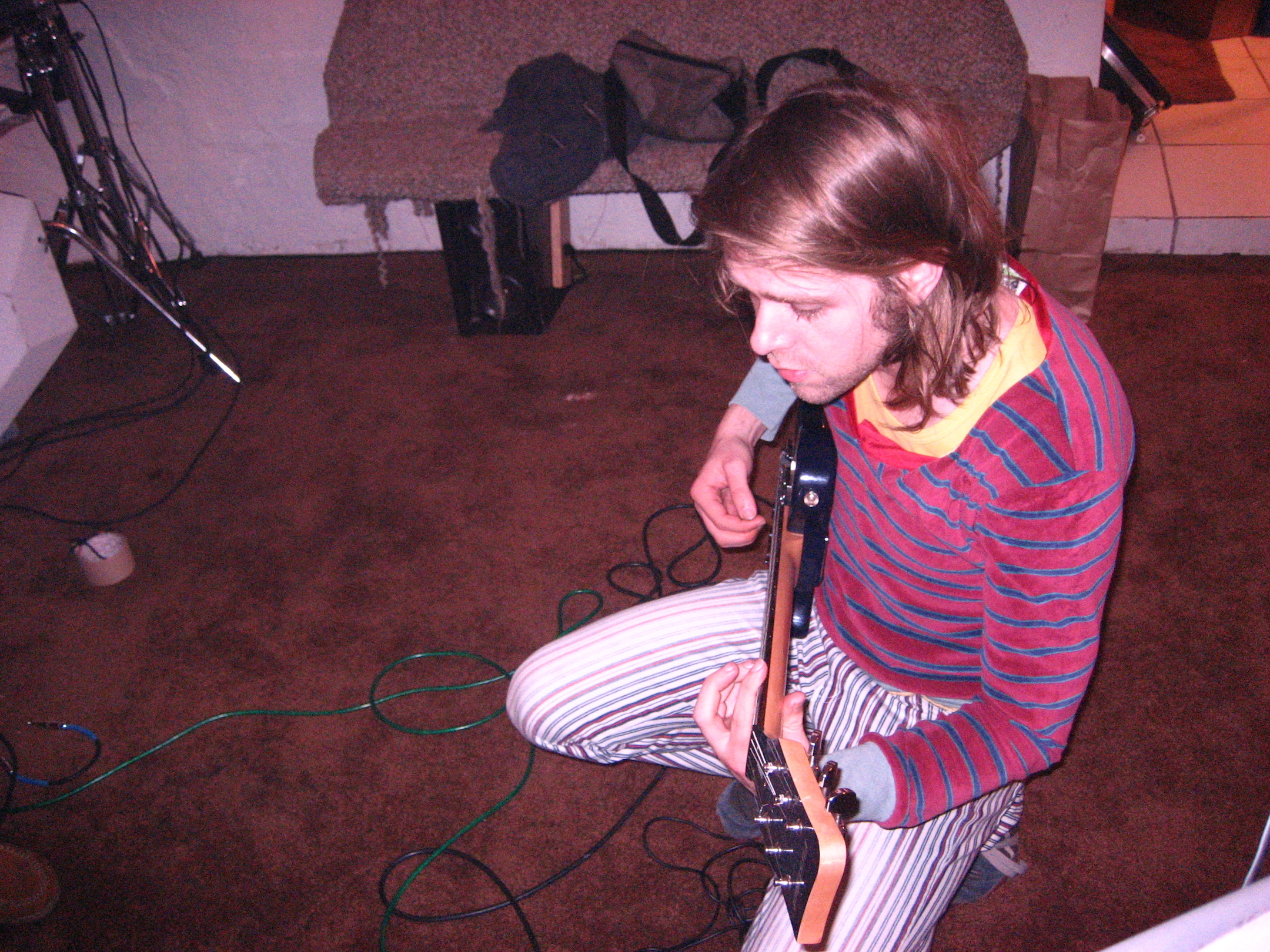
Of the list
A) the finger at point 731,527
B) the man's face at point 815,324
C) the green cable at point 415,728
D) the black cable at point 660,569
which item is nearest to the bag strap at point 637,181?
the black cable at point 660,569

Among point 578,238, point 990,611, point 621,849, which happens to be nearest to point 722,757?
point 990,611

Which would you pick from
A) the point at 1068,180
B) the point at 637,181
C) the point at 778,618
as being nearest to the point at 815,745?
the point at 778,618

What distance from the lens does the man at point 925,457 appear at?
0.83 metres

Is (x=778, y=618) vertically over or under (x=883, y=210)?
under

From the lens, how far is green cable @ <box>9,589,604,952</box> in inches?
59.7

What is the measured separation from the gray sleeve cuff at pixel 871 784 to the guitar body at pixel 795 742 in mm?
90

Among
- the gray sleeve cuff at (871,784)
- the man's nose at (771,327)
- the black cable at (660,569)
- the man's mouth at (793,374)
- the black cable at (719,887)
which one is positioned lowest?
the black cable at (719,887)

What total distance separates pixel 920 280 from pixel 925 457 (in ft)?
0.61

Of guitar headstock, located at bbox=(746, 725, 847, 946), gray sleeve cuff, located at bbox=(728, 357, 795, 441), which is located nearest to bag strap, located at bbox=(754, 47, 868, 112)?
gray sleeve cuff, located at bbox=(728, 357, 795, 441)

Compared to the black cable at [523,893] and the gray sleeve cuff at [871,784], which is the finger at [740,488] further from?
the black cable at [523,893]

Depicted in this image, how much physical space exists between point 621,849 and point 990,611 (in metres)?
0.83

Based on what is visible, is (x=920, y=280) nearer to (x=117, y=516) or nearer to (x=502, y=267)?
Result: (x=502, y=267)

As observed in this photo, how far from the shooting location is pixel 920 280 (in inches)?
34.4

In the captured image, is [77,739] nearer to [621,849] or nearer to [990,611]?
[621,849]
